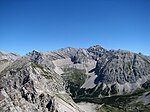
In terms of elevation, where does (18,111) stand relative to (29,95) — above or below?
below

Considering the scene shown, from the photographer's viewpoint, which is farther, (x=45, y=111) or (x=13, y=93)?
(x=45, y=111)

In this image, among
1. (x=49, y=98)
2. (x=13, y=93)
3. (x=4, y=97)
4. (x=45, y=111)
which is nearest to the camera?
(x=4, y=97)

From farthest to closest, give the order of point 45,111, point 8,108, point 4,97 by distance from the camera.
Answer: point 45,111 < point 4,97 < point 8,108

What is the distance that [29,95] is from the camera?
138250 mm

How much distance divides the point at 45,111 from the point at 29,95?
1243 centimetres

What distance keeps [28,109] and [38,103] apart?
16.0 m

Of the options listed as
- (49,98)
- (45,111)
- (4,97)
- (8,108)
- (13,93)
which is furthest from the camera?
(49,98)

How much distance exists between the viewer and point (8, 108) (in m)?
105

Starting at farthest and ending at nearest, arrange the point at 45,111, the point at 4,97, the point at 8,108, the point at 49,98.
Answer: the point at 49,98, the point at 45,111, the point at 4,97, the point at 8,108

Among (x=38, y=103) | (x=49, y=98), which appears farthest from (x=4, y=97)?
(x=49, y=98)

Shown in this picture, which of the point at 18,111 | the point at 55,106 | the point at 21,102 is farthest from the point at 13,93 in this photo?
the point at 55,106

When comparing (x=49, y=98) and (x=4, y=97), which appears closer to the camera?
(x=4, y=97)

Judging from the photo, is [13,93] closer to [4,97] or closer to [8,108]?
[4,97]

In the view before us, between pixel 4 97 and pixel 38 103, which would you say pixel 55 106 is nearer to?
pixel 38 103
